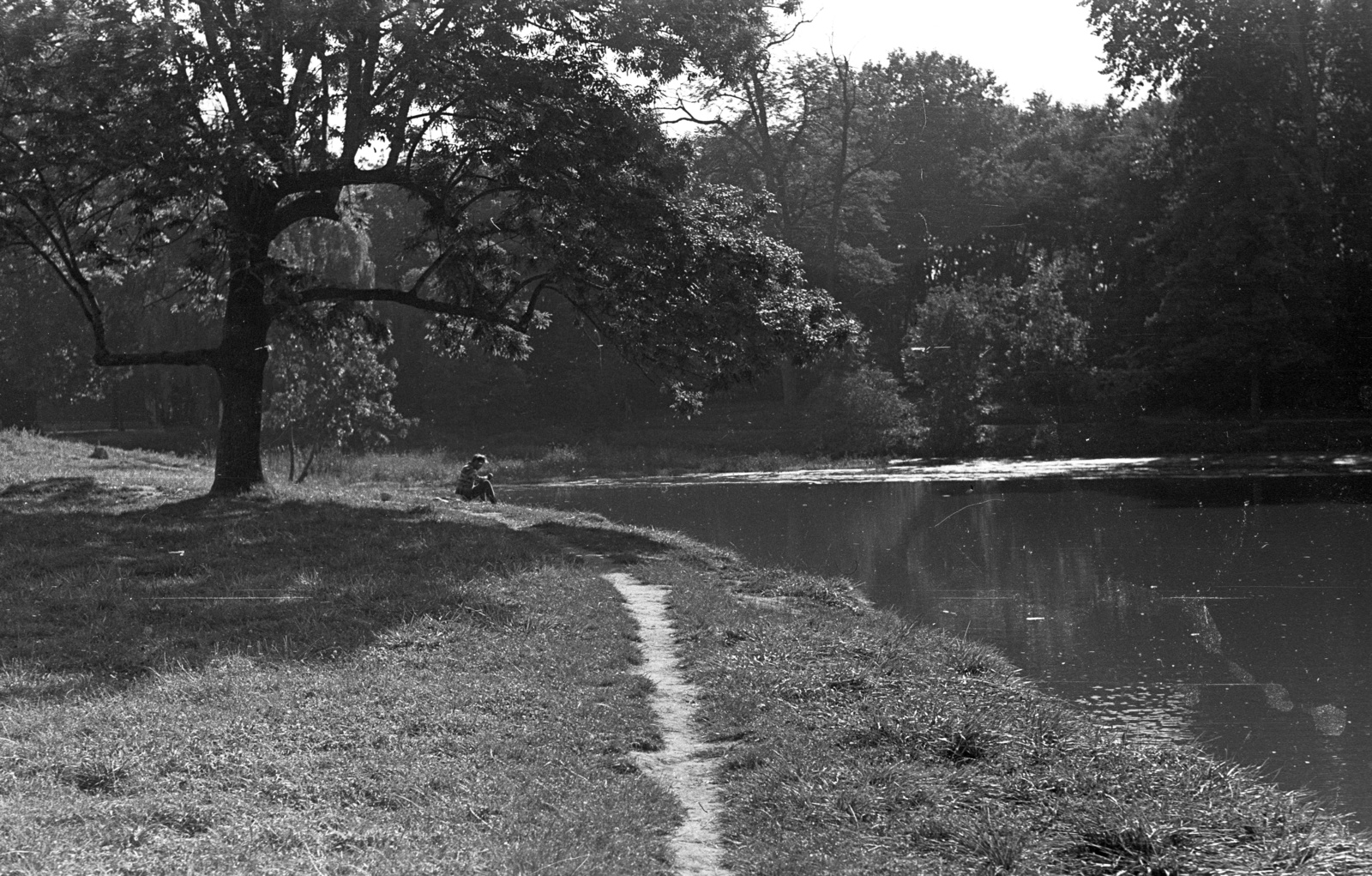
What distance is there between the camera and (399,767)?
6.52 meters

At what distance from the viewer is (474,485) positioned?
77.6 feet

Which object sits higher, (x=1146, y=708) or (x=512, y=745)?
(x=512, y=745)

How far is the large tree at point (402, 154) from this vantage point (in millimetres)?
17203

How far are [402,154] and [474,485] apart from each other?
609cm

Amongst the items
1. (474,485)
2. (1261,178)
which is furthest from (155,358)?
(1261,178)

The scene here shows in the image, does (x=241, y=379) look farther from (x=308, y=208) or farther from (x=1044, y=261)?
(x=1044, y=261)

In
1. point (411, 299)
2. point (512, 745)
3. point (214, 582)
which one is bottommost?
point (512, 745)

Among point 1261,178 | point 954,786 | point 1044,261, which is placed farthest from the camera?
point 1044,261

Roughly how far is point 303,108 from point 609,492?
17589 millimetres

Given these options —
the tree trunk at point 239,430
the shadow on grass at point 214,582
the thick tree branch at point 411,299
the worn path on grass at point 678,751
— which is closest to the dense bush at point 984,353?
the thick tree branch at point 411,299

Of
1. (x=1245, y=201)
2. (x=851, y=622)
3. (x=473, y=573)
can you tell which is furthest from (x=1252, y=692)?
(x=1245, y=201)

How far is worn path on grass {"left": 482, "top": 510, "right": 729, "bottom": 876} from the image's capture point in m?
5.88

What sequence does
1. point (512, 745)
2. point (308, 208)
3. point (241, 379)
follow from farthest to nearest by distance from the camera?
point (308, 208) → point (241, 379) → point (512, 745)

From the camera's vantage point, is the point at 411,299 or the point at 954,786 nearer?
the point at 954,786
